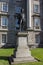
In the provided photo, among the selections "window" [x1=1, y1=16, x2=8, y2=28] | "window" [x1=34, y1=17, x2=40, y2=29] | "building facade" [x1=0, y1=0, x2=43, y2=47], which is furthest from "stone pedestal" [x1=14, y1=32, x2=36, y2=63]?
"window" [x1=34, y1=17, x2=40, y2=29]

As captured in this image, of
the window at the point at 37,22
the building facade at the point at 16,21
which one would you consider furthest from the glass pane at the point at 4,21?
the window at the point at 37,22

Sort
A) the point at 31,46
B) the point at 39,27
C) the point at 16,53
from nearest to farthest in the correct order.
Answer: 1. the point at 16,53
2. the point at 31,46
3. the point at 39,27

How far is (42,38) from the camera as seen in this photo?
3400 centimetres

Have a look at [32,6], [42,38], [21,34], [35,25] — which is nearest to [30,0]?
[32,6]

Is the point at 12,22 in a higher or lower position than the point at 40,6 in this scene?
lower

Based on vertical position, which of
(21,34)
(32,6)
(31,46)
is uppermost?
(32,6)

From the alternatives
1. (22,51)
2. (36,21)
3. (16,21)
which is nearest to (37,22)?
(36,21)

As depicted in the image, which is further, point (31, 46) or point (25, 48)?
point (31, 46)

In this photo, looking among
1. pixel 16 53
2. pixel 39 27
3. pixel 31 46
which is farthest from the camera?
pixel 39 27

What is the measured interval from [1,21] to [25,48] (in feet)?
64.0

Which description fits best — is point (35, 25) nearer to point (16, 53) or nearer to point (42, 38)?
point (42, 38)

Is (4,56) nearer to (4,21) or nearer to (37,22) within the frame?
(4,21)

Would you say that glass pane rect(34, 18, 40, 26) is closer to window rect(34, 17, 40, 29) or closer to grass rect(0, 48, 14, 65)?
window rect(34, 17, 40, 29)

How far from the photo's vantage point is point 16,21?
33562 mm
